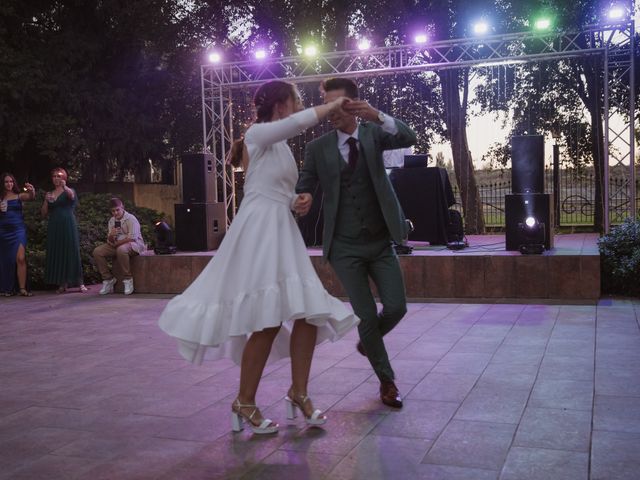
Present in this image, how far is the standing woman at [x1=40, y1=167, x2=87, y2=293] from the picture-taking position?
10.1 meters

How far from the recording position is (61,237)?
10094 mm

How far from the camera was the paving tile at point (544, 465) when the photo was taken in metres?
2.88

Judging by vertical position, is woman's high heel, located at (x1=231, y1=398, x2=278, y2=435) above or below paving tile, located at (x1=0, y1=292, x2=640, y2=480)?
above

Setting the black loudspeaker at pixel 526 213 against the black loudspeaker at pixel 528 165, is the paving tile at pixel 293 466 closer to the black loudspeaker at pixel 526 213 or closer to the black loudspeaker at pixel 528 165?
the black loudspeaker at pixel 526 213

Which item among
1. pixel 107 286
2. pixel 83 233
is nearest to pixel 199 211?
pixel 107 286

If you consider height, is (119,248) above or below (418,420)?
above

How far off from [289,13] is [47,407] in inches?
676

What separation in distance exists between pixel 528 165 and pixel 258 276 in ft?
22.4

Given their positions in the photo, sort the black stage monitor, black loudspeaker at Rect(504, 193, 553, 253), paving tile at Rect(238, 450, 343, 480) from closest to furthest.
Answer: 1. paving tile at Rect(238, 450, 343, 480)
2. black loudspeaker at Rect(504, 193, 553, 253)
3. the black stage monitor

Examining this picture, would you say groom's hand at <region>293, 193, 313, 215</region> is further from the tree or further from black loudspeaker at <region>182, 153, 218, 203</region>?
the tree

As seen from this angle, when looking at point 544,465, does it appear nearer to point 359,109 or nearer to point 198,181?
point 359,109

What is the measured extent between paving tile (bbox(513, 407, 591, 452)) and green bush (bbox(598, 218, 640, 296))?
15.6ft

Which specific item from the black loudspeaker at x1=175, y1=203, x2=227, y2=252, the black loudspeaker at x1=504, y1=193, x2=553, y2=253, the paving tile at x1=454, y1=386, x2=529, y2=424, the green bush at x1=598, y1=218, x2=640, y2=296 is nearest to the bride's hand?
the paving tile at x1=454, y1=386, x2=529, y2=424

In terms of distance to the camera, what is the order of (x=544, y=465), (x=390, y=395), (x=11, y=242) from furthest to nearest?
1. (x=11, y=242)
2. (x=390, y=395)
3. (x=544, y=465)
